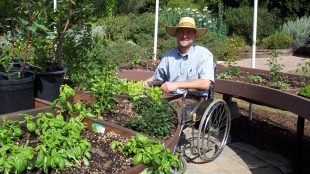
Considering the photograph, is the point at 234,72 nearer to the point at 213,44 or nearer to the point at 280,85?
the point at 280,85

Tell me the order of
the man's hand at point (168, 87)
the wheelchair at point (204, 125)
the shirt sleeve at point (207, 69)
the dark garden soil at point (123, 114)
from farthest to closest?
the shirt sleeve at point (207, 69), the wheelchair at point (204, 125), the man's hand at point (168, 87), the dark garden soil at point (123, 114)

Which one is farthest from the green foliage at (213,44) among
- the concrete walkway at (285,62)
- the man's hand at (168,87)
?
the man's hand at (168,87)

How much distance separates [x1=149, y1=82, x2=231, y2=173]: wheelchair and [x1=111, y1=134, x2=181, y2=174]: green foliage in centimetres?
113

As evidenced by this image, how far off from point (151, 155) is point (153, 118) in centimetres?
69

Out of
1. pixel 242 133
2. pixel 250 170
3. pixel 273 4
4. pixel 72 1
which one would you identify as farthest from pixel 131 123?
pixel 273 4

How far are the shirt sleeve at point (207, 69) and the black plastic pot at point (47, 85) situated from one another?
1319 millimetres

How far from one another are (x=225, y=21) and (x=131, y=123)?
12.0 meters

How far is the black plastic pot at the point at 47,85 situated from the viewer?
3260mm

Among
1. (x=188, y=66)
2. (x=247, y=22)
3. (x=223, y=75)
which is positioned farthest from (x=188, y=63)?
(x=247, y=22)

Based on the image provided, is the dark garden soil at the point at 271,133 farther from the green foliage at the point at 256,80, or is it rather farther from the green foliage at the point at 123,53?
the green foliage at the point at 123,53

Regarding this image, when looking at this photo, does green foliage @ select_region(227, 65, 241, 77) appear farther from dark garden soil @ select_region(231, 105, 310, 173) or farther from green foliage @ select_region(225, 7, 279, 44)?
green foliage @ select_region(225, 7, 279, 44)

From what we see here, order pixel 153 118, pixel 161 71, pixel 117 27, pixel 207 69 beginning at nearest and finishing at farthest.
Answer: pixel 153 118 → pixel 207 69 → pixel 161 71 → pixel 117 27

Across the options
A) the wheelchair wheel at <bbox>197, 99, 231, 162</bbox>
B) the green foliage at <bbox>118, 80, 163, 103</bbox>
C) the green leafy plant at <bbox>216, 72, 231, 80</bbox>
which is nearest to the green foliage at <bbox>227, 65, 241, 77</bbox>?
the green leafy plant at <bbox>216, 72, 231, 80</bbox>

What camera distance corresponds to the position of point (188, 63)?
13.5 feet
